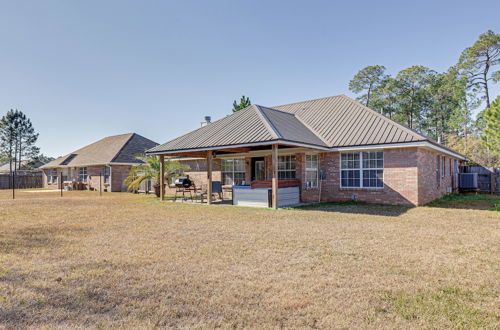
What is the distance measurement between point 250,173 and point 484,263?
1348 centimetres

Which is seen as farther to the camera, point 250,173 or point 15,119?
point 15,119

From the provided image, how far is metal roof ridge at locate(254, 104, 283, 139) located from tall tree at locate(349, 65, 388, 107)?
35836mm

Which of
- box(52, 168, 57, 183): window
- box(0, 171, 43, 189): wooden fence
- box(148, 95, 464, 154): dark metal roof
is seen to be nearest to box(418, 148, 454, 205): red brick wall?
box(148, 95, 464, 154): dark metal roof

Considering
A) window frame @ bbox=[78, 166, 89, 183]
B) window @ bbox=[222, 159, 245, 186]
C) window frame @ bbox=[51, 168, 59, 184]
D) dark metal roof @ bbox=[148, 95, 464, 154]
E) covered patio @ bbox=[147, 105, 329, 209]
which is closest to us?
covered patio @ bbox=[147, 105, 329, 209]

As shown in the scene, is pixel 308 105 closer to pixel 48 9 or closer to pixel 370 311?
pixel 48 9

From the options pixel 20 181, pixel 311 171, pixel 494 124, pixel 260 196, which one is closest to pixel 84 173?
pixel 20 181

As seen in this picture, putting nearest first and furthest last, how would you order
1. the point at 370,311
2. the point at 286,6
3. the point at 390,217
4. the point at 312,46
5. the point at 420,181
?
1. the point at 370,311
2. the point at 390,217
3. the point at 420,181
4. the point at 286,6
5. the point at 312,46

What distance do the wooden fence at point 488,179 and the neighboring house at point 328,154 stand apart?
16.4ft

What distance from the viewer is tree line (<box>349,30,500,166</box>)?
32.6m

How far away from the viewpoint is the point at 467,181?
21.0m

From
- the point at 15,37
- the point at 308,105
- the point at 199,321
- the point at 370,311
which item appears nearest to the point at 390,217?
the point at 370,311

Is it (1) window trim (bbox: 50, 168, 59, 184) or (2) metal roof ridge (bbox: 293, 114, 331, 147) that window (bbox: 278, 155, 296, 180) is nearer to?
(2) metal roof ridge (bbox: 293, 114, 331, 147)

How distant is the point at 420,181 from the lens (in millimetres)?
13273

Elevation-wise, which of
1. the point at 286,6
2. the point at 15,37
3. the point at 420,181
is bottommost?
the point at 420,181
